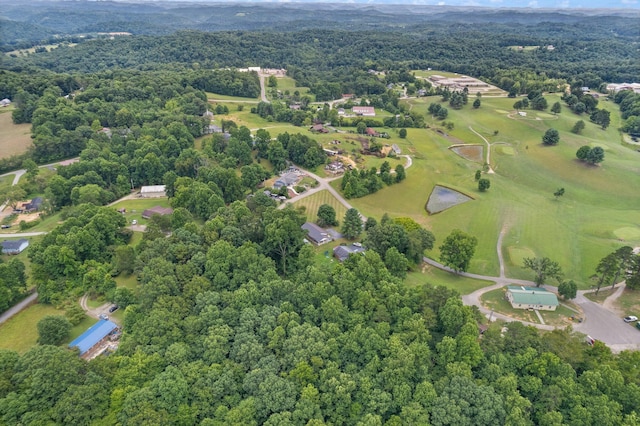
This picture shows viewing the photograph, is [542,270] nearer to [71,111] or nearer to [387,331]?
[387,331]

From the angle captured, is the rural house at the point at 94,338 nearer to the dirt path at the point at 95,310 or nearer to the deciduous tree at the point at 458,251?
the dirt path at the point at 95,310

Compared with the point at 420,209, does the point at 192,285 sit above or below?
above

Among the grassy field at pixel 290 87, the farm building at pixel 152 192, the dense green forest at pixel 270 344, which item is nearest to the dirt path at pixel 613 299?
the dense green forest at pixel 270 344

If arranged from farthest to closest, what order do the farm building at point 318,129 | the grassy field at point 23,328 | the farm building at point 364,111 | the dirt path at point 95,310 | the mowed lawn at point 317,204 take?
1. the farm building at point 364,111
2. the farm building at point 318,129
3. the mowed lawn at point 317,204
4. the dirt path at point 95,310
5. the grassy field at point 23,328

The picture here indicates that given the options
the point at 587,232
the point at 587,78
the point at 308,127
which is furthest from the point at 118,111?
the point at 587,78

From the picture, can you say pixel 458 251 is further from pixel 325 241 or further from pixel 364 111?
pixel 364 111

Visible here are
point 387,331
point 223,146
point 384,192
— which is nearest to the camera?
point 387,331
